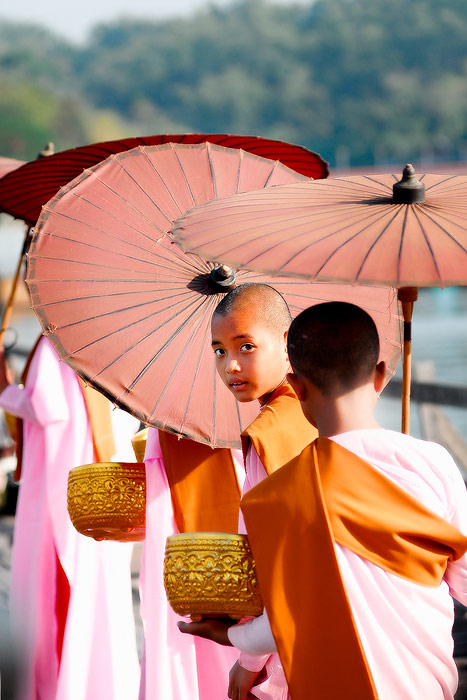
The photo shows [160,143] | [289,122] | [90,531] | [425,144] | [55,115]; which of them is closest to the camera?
[90,531]

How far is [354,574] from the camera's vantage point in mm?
1933

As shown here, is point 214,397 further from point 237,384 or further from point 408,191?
point 408,191

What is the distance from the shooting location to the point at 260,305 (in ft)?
8.36

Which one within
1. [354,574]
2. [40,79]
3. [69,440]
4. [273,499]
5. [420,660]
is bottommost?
[420,660]

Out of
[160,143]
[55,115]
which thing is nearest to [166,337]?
[160,143]

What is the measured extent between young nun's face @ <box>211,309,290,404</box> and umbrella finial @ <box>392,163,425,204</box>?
0.50 metres

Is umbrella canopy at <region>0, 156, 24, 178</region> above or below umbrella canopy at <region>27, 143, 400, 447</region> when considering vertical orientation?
above

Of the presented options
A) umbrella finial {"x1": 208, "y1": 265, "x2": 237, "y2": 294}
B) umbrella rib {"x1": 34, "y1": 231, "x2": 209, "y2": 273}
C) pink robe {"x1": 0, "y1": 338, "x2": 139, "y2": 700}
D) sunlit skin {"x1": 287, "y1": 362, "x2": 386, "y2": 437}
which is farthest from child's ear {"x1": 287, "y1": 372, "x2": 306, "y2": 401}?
pink robe {"x1": 0, "y1": 338, "x2": 139, "y2": 700}

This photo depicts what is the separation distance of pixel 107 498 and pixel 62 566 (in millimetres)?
1147

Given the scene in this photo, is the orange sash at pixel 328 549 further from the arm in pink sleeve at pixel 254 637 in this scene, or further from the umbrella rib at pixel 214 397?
the umbrella rib at pixel 214 397

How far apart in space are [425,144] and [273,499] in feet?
334

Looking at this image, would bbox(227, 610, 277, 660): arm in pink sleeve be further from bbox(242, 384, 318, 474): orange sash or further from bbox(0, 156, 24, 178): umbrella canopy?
bbox(0, 156, 24, 178): umbrella canopy

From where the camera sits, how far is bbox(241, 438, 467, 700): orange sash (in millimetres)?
1897

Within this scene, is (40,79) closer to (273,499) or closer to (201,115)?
(201,115)
